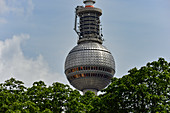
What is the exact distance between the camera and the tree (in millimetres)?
77125

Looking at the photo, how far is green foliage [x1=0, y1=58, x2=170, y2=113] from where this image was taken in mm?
76450

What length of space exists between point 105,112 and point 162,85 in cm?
1330

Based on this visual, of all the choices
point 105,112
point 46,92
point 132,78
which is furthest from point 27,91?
point 132,78

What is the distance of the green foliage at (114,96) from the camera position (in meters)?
76.4

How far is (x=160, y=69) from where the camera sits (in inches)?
3189

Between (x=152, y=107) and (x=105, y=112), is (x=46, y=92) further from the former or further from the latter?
(x=152, y=107)

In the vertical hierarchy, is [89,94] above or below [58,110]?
above

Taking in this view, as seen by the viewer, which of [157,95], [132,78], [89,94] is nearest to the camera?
[157,95]

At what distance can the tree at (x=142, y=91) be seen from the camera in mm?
77125

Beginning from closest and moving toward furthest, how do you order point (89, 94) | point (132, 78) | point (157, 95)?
point (157, 95) < point (132, 78) < point (89, 94)

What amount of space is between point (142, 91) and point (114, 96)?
639cm

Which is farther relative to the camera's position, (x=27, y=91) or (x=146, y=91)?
(x=27, y=91)

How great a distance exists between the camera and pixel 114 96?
81.2 metres

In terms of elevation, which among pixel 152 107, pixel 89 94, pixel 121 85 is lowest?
pixel 152 107
